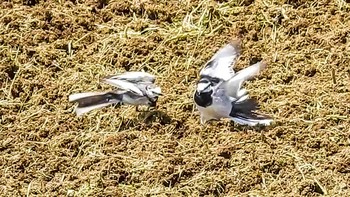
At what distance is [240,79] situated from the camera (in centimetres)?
377

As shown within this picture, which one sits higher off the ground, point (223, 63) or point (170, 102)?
point (223, 63)

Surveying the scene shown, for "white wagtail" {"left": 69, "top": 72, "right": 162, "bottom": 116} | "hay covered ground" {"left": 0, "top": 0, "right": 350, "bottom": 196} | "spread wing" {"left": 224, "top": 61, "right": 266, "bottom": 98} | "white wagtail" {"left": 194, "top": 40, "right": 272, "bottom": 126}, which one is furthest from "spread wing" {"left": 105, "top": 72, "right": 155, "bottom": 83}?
"spread wing" {"left": 224, "top": 61, "right": 266, "bottom": 98}

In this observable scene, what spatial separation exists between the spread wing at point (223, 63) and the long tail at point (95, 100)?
40cm

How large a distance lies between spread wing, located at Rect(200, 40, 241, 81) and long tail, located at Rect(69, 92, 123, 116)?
402mm

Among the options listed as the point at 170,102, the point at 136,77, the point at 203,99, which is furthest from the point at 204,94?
the point at 136,77

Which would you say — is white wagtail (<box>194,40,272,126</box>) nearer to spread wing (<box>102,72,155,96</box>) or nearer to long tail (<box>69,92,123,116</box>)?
spread wing (<box>102,72,155,96</box>)

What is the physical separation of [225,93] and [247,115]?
0.14 metres

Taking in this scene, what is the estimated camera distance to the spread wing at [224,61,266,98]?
12.2ft

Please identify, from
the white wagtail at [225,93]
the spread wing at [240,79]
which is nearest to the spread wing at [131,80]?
the white wagtail at [225,93]

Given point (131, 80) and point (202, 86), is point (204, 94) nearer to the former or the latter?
point (202, 86)

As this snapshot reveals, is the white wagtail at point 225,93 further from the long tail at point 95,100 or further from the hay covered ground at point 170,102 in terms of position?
the long tail at point 95,100

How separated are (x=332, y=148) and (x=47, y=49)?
1.49m

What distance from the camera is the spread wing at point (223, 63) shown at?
148 inches

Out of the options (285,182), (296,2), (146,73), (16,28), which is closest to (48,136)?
(146,73)
